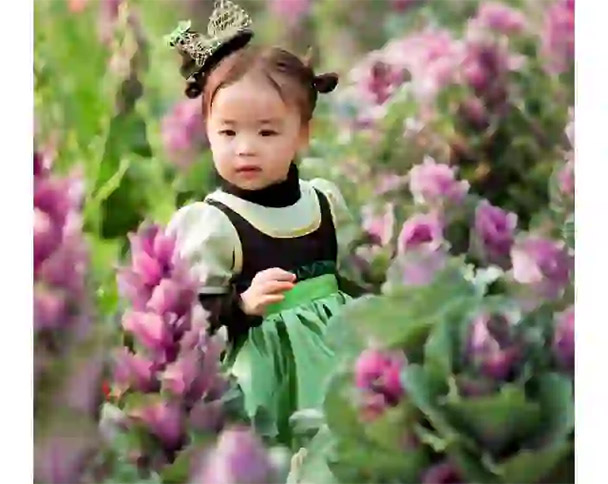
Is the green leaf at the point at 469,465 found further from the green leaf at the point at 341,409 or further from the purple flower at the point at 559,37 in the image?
the purple flower at the point at 559,37

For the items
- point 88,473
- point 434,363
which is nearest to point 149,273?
point 88,473

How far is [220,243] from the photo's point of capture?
97 centimetres

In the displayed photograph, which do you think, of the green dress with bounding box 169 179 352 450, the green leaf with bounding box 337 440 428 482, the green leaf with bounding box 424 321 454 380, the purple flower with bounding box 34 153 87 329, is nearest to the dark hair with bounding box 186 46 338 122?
the green dress with bounding box 169 179 352 450

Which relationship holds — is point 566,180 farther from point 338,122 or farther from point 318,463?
point 318,463

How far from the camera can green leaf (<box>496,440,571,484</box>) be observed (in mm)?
950

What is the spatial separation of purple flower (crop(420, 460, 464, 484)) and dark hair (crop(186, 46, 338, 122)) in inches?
18.3

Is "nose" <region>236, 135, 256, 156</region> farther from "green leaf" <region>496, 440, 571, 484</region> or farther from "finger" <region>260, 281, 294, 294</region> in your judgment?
"green leaf" <region>496, 440, 571, 484</region>

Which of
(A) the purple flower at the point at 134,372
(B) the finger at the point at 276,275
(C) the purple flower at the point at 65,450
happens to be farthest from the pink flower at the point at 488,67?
(C) the purple flower at the point at 65,450

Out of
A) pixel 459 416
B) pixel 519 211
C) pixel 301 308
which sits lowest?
pixel 459 416

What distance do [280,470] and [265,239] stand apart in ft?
0.96

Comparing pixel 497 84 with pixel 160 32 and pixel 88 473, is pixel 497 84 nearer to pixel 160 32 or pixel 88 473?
pixel 160 32

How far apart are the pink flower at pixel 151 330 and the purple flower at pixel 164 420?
7 cm

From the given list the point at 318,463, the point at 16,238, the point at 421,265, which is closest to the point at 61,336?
the point at 16,238

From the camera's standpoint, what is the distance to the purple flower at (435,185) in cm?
97
